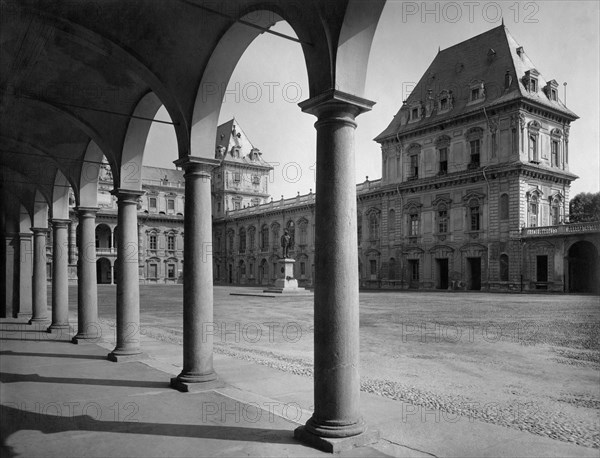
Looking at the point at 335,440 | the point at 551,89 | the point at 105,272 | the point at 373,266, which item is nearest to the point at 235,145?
the point at 105,272

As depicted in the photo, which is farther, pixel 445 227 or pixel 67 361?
pixel 445 227

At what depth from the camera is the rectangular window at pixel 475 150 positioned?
38.0 metres

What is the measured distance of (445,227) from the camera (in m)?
39.4

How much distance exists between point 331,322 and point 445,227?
36577mm

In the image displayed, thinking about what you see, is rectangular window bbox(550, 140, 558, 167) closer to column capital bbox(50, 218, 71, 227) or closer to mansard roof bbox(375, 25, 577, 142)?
mansard roof bbox(375, 25, 577, 142)

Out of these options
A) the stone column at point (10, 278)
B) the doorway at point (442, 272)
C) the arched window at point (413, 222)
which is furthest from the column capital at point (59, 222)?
the arched window at point (413, 222)

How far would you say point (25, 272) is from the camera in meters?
17.1

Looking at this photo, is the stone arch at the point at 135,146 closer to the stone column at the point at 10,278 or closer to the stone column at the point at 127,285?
the stone column at the point at 127,285

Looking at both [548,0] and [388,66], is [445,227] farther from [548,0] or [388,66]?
[548,0]

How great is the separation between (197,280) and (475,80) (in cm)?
3733

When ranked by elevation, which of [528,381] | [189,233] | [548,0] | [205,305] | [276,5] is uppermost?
[276,5]

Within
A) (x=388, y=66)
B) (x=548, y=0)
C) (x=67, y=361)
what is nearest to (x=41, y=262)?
(x=67, y=361)

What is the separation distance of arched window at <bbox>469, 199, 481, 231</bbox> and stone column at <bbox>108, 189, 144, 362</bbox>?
106ft

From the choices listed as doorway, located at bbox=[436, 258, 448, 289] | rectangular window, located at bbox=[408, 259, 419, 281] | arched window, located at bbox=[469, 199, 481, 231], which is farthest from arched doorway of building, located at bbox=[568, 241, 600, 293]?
rectangular window, located at bbox=[408, 259, 419, 281]
